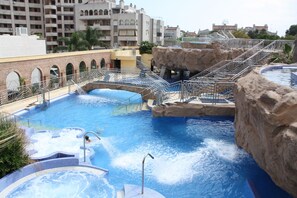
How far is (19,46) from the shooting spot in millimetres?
28594

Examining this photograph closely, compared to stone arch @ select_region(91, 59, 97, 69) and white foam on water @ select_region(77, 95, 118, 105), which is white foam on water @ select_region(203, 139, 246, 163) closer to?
white foam on water @ select_region(77, 95, 118, 105)

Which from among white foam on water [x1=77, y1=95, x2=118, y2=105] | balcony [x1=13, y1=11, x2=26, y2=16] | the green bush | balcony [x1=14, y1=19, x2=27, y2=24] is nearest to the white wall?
white foam on water [x1=77, y1=95, x2=118, y2=105]

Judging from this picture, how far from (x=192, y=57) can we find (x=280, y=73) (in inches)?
774

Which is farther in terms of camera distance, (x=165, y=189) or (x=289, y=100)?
(x=165, y=189)

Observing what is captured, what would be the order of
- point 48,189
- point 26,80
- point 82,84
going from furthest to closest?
point 82,84 → point 26,80 → point 48,189

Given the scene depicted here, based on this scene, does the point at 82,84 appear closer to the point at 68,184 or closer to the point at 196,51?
the point at 196,51

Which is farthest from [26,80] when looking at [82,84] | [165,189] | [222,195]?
[222,195]

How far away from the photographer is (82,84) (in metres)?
30.5

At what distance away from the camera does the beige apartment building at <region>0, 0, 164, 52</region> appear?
5728cm

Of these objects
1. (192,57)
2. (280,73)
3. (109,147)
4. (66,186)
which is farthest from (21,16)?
(280,73)

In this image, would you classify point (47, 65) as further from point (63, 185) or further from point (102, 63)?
point (63, 185)

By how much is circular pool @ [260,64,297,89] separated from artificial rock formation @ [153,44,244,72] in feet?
48.5

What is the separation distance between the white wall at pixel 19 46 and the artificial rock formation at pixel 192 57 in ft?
47.5

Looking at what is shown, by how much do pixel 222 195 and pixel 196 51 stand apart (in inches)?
916
